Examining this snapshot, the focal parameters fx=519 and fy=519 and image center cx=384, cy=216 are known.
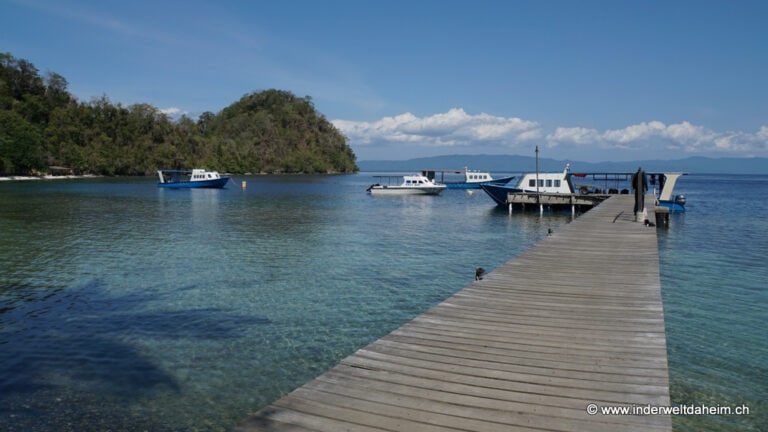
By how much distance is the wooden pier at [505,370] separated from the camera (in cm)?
464

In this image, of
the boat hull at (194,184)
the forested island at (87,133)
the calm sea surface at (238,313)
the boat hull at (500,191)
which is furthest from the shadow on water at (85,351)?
the forested island at (87,133)

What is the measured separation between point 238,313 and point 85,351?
3.76 metres

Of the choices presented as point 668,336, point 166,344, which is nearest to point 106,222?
point 166,344

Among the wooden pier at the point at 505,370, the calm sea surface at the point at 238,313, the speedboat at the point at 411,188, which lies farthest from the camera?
the speedboat at the point at 411,188

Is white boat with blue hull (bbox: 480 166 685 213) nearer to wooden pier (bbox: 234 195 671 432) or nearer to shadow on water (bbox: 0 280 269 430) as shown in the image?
wooden pier (bbox: 234 195 671 432)

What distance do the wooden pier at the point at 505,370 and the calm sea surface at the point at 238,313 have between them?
2023 mm

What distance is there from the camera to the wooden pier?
464 centimetres

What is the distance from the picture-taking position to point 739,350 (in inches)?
421

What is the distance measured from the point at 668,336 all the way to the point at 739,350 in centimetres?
134

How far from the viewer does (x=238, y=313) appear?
1357cm

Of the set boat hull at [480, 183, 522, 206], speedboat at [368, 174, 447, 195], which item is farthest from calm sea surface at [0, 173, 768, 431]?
speedboat at [368, 174, 447, 195]

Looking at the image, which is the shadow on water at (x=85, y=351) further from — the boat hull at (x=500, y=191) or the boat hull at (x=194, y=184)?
the boat hull at (x=194, y=184)

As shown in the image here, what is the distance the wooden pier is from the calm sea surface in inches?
79.7

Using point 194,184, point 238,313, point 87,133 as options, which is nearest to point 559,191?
point 238,313
